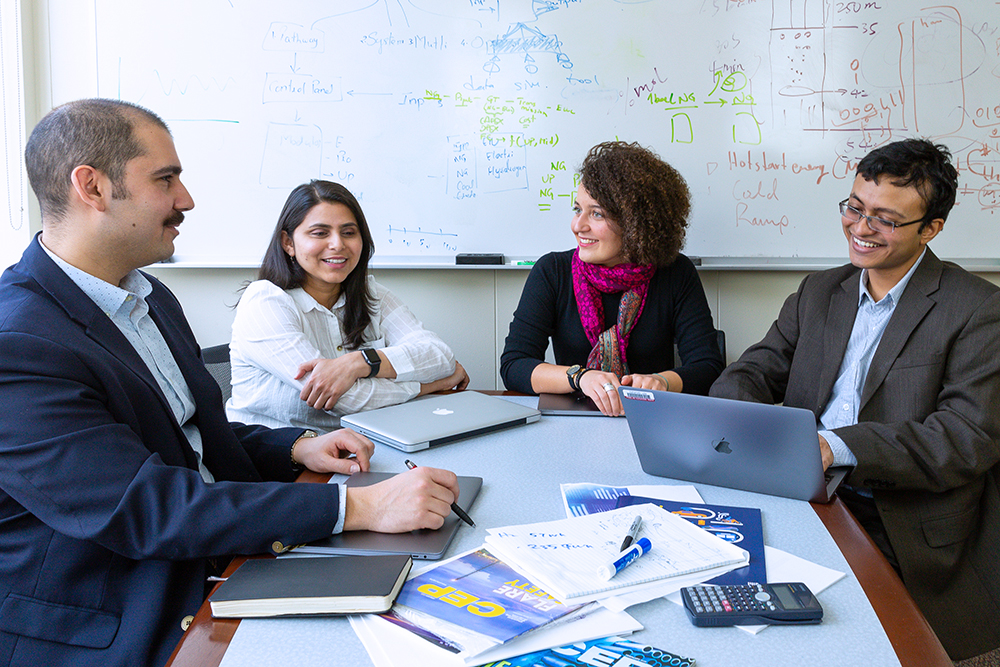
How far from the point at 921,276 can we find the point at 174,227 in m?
1.57

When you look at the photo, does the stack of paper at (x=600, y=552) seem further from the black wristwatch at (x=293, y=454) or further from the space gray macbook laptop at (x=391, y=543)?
the black wristwatch at (x=293, y=454)

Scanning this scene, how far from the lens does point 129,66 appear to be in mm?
2746

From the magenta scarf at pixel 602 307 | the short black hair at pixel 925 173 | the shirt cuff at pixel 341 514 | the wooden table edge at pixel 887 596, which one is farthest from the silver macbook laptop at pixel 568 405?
the short black hair at pixel 925 173

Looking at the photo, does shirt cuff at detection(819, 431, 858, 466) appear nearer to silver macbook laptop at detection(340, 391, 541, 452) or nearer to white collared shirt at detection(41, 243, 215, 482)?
silver macbook laptop at detection(340, 391, 541, 452)

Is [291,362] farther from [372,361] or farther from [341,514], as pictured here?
[341,514]

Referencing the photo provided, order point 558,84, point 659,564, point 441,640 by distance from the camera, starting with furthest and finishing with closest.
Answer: point 558,84 < point 659,564 < point 441,640

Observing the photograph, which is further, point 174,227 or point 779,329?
point 779,329

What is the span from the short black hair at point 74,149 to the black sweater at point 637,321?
1.27m

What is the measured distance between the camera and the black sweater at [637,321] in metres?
2.23

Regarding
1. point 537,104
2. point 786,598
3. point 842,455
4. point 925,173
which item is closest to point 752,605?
point 786,598

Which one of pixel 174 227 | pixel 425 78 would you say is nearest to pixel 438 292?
pixel 425 78

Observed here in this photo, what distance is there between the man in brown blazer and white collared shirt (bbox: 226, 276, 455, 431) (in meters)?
0.78

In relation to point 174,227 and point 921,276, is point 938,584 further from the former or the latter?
point 174,227

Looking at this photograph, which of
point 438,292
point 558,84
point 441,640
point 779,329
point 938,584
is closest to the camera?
point 441,640
